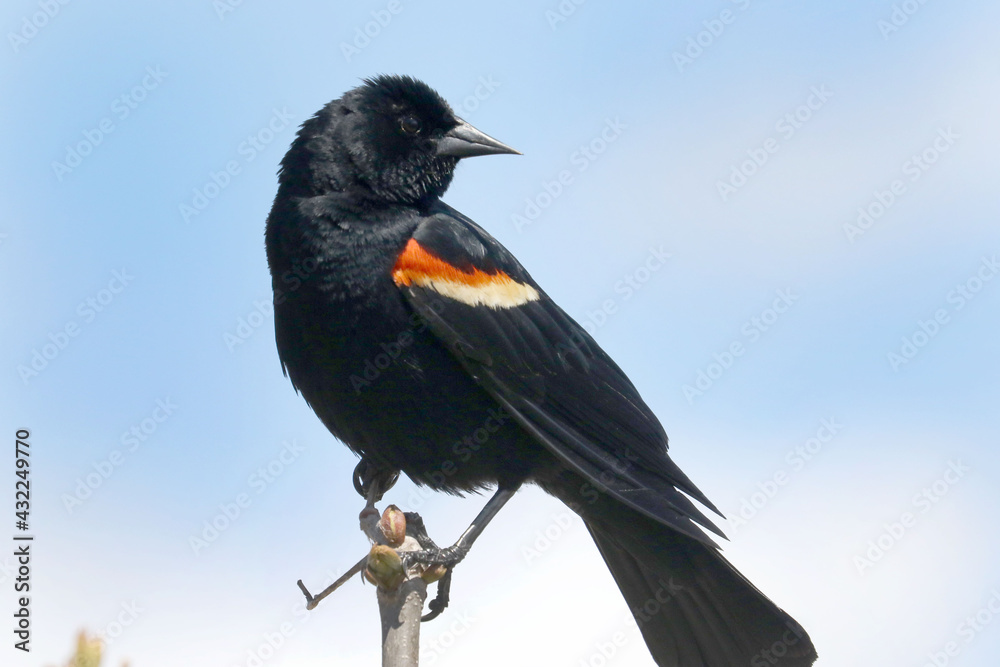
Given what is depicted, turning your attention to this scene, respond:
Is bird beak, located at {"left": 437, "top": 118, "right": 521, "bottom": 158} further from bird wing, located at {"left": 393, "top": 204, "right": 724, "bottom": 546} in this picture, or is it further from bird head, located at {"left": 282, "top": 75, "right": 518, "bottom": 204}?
bird wing, located at {"left": 393, "top": 204, "right": 724, "bottom": 546}

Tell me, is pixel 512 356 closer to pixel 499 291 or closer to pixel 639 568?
pixel 499 291

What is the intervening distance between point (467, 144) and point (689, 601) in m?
2.40

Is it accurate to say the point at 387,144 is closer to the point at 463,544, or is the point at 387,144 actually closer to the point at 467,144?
the point at 467,144

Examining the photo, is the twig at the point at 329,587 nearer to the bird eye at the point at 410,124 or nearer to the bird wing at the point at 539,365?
the bird wing at the point at 539,365

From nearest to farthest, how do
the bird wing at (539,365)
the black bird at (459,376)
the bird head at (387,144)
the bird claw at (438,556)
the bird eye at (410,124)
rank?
1. the bird claw at (438,556)
2. the black bird at (459,376)
3. the bird wing at (539,365)
4. the bird head at (387,144)
5. the bird eye at (410,124)

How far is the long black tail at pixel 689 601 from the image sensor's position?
4094 millimetres

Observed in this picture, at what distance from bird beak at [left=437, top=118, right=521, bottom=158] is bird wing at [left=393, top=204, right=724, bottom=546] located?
323 millimetres

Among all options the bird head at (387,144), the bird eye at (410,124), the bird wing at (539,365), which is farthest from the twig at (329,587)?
the bird eye at (410,124)

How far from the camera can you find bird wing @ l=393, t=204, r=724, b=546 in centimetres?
402

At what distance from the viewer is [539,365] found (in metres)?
4.35

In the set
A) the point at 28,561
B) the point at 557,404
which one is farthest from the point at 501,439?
the point at 28,561

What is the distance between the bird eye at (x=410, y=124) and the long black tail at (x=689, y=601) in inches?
77.5

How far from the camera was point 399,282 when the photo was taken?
3949 mm

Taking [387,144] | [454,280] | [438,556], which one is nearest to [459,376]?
[454,280]
